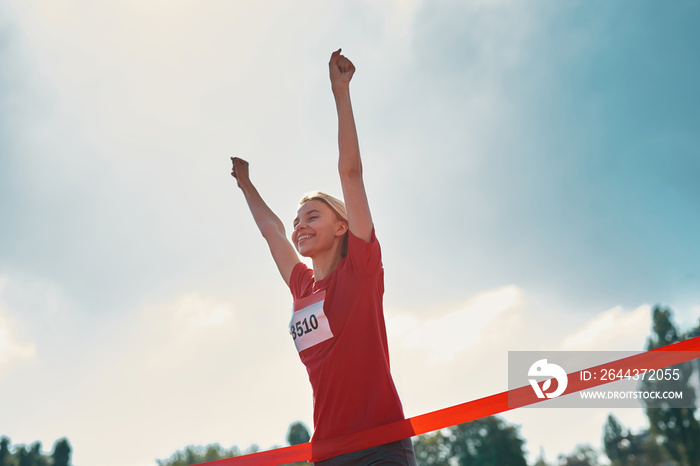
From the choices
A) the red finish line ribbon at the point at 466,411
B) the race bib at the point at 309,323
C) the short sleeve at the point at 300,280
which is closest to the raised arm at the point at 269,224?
the short sleeve at the point at 300,280

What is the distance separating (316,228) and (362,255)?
1.64 ft

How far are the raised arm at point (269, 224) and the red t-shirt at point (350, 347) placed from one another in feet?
2.94

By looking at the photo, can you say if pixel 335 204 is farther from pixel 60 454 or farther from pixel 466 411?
pixel 60 454

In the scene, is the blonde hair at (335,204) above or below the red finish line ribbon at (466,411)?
above

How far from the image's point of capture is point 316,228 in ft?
10.8

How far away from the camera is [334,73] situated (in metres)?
3.15

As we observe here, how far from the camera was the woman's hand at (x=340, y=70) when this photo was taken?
10.2 feet

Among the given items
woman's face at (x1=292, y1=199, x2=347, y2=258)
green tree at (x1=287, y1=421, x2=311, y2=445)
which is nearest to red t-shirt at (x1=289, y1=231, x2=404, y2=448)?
woman's face at (x1=292, y1=199, x2=347, y2=258)

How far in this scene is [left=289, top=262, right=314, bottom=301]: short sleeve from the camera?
11.5 ft

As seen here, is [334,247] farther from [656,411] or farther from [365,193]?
[656,411]

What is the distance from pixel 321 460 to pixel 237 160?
2771mm

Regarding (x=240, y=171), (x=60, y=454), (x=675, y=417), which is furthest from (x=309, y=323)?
(x=60, y=454)

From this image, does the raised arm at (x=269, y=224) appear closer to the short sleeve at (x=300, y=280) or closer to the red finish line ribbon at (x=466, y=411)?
the short sleeve at (x=300, y=280)

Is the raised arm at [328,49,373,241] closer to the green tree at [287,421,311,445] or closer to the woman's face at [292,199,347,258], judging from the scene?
the woman's face at [292,199,347,258]
